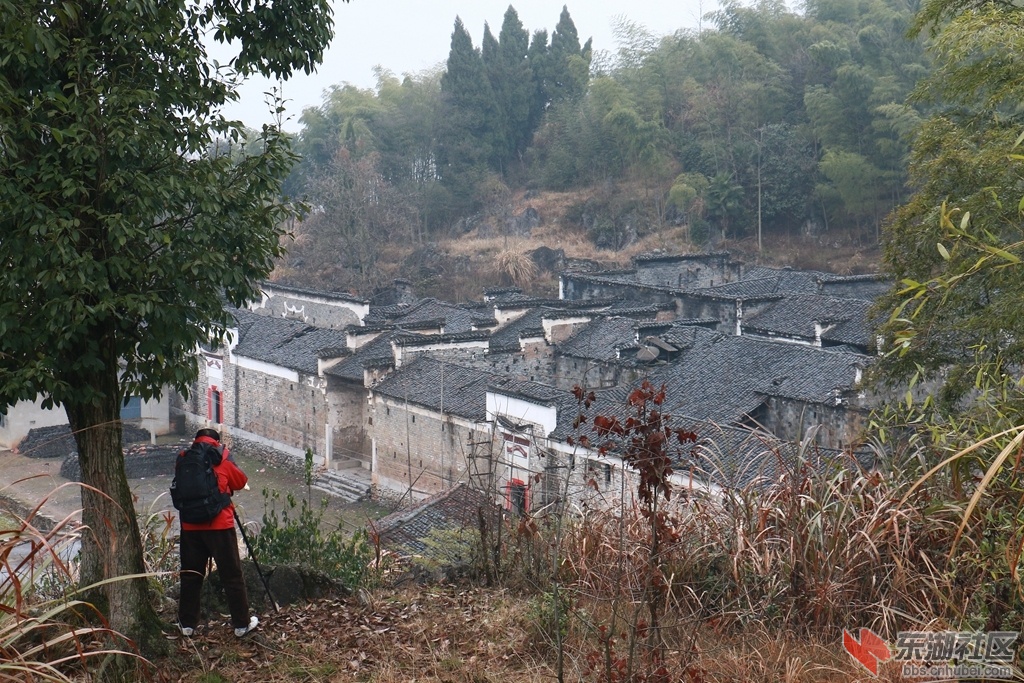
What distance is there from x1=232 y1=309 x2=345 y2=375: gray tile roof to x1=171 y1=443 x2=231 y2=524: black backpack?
1489cm

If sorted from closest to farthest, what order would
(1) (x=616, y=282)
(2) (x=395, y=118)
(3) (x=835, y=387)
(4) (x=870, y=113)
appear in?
(3) (x=835, y=387)
(1) (x=616, y=282)
(4) (x=870, y=113)
(2) (x=395, y=118)

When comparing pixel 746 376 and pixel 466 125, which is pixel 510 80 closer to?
pixel 466 125

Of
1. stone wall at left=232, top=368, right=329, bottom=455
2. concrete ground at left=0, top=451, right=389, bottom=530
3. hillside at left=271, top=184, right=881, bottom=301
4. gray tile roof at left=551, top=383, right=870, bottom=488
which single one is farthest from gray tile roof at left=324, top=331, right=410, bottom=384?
hillside at left=271, top=184, right=881, bottom=301

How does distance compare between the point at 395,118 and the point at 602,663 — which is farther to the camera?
the point at 395,118

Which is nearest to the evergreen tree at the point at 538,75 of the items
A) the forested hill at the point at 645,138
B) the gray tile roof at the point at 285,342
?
the forested hill at the point at 645,138

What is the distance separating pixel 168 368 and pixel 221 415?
59.3 feet

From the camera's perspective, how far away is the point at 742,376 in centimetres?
1617

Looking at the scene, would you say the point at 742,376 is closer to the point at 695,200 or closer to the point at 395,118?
the point at 695,200

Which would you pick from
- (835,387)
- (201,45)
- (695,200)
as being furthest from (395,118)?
(201,45)

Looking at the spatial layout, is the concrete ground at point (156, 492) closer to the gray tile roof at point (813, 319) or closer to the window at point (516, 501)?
the window at point (516, 501)

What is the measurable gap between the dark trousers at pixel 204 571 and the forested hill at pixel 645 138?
2750 centimetres

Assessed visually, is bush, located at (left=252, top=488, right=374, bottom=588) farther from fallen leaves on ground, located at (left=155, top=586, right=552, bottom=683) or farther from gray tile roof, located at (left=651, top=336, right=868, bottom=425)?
gray tile roof, located at (left=651, top=336, right=868, bottom=425)

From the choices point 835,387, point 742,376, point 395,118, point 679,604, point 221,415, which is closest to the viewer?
point 679,604

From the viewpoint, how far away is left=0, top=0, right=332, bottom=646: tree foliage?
176 inches
